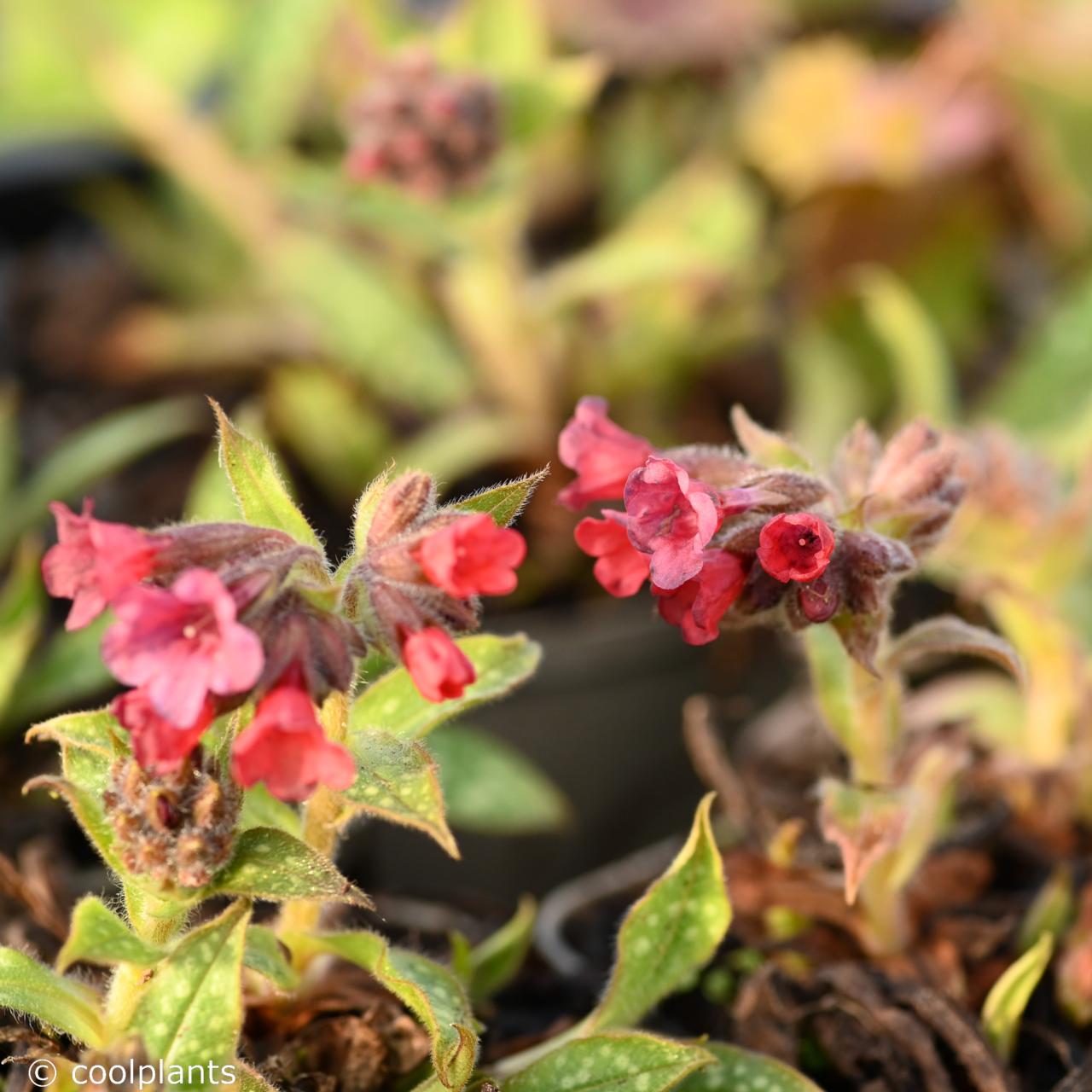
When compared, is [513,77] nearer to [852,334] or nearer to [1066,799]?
[852,334]

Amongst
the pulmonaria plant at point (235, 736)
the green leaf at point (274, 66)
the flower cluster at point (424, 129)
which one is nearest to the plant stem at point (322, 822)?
the pulmonaria plant at point (235, 736)

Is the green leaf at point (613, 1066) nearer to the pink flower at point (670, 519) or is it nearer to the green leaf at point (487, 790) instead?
the pink flower at point (670, 519)

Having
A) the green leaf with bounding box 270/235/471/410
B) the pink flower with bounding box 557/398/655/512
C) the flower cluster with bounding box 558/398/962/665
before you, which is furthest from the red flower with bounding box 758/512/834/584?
the green leaf with bounding box 270/235/471/410

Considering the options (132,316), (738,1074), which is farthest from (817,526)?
(132,316)

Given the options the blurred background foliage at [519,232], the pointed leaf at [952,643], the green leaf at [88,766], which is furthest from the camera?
the blurred background foliage at [519,232]

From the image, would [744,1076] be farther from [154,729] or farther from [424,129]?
[424,129]
